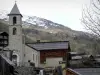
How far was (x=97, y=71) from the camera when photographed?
22688 millimetres

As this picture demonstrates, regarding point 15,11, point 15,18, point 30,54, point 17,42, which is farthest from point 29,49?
point 15,11

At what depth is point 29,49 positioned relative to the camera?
7219 centimetres

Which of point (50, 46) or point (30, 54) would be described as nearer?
point (30, 54)

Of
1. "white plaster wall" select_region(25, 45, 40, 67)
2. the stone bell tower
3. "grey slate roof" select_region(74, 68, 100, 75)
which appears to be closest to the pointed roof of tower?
the stone bell tower

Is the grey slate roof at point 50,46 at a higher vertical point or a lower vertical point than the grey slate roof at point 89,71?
higher

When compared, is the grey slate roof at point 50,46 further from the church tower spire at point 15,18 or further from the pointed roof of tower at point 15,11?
the pointed roof of tower at point 15,11

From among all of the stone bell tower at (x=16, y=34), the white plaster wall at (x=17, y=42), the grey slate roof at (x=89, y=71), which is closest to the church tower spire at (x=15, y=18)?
the stone bell tower at (x=16, y=34)

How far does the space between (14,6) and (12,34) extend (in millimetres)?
6037

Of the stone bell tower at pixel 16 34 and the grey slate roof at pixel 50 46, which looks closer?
the stone bell tower at pixel 16 34

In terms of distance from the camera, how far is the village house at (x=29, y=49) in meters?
70.2

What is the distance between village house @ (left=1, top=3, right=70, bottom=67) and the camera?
7025 cm

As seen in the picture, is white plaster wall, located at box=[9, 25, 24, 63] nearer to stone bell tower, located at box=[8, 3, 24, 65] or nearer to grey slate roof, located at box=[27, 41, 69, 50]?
stone bell tower, located at box=[8, 3, 24, 65]

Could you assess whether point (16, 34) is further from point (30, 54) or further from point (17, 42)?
point (30, 54)

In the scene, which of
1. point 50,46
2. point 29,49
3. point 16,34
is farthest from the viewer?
point 50,46
